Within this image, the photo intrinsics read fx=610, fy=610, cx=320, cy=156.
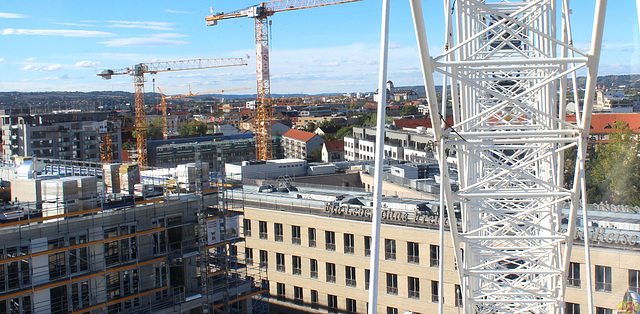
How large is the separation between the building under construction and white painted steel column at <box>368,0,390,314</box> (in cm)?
750

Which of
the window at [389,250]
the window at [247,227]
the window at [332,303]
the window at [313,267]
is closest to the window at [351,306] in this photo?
the window at [332,303]

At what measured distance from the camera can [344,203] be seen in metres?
19.0

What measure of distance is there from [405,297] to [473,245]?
29.2 feet

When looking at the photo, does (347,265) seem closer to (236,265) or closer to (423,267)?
(423,267)

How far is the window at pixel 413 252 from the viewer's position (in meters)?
16.8

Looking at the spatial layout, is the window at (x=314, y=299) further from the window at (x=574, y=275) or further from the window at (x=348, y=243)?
Result: the window at (x=574, y=275)

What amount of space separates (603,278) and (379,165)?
11473 millimetres

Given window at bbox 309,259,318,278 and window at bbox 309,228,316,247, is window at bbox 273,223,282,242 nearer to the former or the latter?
window at bbox 309,228,316,247

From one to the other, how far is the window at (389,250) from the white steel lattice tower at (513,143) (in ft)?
22.9

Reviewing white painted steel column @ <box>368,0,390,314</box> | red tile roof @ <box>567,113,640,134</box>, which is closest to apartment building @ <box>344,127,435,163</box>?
red tile roof @ <box>567,113,640,134</box>

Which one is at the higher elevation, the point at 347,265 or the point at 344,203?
the point at 344,203

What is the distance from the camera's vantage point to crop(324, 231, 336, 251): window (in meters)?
18.4

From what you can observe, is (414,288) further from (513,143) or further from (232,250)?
(513,143)

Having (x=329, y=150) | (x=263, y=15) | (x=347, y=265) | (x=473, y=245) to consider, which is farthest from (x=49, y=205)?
(x=263, y=15)
